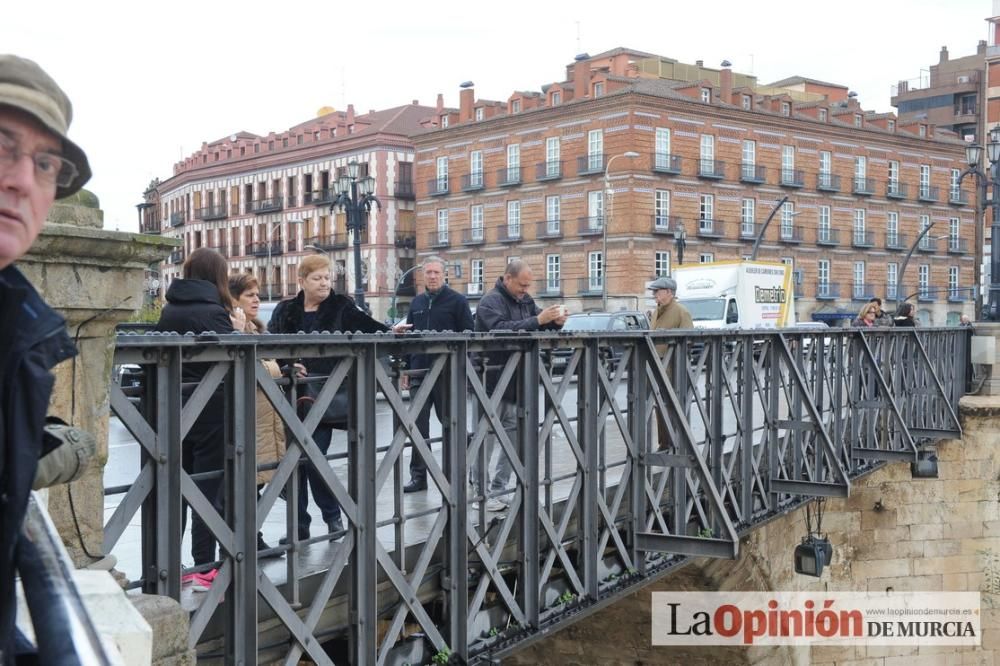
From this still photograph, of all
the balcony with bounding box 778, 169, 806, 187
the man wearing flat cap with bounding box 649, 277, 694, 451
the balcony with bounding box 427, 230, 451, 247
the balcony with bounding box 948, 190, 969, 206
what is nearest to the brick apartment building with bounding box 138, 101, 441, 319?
the balcony with bounding box 427, 230, 451, 247

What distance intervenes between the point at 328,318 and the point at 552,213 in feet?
169

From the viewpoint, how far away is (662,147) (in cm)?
5478

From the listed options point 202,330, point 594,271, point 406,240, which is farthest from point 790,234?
point 202,330

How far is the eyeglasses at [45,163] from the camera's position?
155 centimetres

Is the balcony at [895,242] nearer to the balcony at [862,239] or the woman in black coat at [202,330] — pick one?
the balcony at [862,239]

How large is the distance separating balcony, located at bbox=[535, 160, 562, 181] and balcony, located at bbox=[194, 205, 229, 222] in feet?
85.6

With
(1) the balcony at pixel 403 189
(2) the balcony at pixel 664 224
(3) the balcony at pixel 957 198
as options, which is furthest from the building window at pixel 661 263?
(3) the balcony at pixel 957 198

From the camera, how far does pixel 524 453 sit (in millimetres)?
6363

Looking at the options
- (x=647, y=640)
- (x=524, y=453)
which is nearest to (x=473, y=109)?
(x=647, y=640)

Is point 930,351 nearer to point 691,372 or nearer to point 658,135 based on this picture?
point 691,372

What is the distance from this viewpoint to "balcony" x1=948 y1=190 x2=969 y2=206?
226 feet

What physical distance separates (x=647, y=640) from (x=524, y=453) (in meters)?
5.07

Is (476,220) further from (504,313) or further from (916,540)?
(504,313)

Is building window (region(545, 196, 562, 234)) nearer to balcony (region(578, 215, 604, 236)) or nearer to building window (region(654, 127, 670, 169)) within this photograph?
balcony (region(578, 215, 604, 236))
